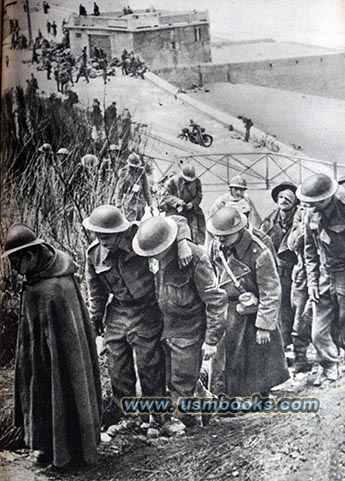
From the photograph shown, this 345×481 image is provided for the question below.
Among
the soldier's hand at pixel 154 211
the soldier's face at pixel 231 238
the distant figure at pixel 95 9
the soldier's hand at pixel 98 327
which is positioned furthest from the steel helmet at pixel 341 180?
the distant figure at pixel 95 9

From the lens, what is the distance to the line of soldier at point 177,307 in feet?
17.6

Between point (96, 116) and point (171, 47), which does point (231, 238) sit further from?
point (171, 47)

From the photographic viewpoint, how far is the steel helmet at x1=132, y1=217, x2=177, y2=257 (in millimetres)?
5324

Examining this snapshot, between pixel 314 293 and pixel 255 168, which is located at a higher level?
pixel 255 168

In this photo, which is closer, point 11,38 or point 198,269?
point 198,269

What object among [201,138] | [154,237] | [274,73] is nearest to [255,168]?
[201,138]

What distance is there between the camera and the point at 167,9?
5.53 metres

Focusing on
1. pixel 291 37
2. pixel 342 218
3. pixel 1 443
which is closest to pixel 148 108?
pixel 291 37

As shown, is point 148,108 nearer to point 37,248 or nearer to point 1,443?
point 37,248

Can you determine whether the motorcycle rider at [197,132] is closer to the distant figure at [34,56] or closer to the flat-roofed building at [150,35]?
the flat-roofed building at [150,35]

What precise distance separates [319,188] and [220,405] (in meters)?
1.58

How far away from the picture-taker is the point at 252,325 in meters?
5.41

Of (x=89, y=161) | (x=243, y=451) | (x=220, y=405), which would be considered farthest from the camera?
(x=89, y=161)

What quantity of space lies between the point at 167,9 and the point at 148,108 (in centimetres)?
68
